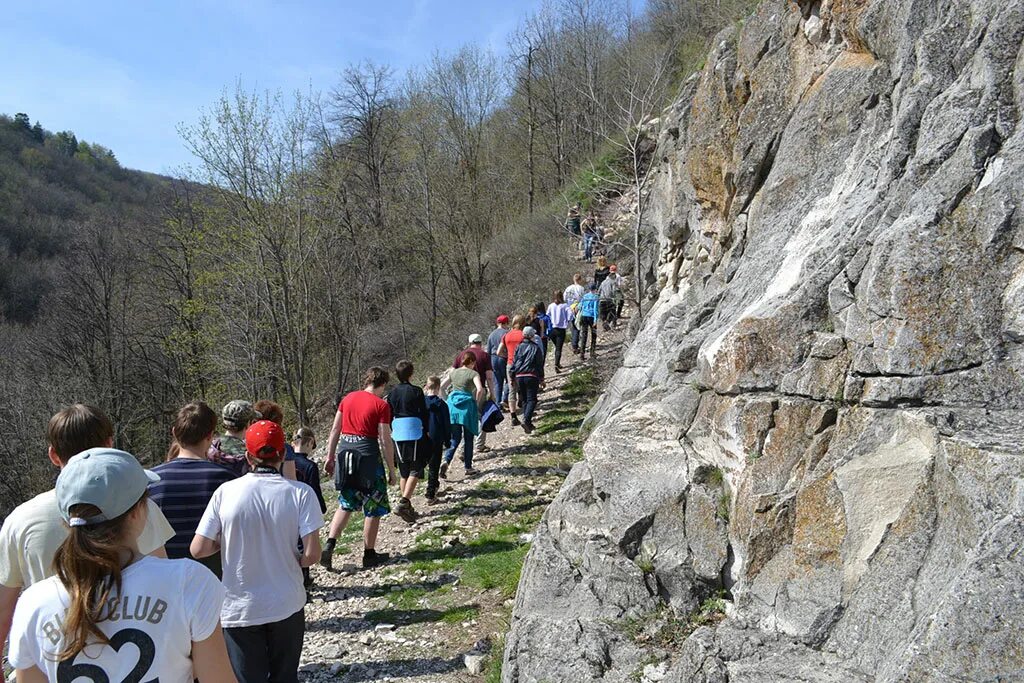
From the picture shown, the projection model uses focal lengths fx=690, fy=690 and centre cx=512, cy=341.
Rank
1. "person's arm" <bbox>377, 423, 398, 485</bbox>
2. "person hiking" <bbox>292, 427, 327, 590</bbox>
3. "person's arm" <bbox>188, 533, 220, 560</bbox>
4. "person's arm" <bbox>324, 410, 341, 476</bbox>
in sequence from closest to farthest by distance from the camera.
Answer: "person's arm" <bbox>188, 533, 220, 560</bbox> → "person hiking" <bbox>292, 427, 327, 590</bbox> → "person's arm" <bbox>377, 423, 398, 485</bbox> → "person's arm" <bbox>324, 410, 341, 476</bbox>

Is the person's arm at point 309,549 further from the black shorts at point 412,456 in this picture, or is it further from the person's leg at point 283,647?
the black shorts at point 412,456

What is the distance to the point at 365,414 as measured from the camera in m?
6.74

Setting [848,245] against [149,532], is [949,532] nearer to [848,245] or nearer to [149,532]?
[848,245]

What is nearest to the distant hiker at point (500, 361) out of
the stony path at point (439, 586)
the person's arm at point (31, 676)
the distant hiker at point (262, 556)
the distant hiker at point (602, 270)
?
the stony path at point (439, 586)

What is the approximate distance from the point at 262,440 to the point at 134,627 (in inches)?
74.2

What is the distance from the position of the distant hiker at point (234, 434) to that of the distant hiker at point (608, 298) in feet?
40.1

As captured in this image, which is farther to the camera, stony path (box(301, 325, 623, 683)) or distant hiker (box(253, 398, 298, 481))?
stony path (box(301, 325, 623, 683))

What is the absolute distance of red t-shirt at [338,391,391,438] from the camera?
266 inches

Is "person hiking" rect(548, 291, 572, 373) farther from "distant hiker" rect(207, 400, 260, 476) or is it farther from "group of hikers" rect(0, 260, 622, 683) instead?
"distant hiker" rect(207, 400, 260, 476)

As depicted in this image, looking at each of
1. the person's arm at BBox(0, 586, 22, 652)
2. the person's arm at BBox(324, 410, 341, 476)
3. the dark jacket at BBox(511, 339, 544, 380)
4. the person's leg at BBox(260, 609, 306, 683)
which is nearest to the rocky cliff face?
the person's leg at BBox(260, 609, 306, 683)

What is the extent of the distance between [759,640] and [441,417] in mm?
5051

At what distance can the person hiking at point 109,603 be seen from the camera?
1.95 metres

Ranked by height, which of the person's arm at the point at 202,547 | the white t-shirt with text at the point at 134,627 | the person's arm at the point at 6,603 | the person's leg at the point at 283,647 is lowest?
the person's leg at the point at 283,647

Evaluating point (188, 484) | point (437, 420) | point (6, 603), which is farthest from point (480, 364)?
point (6, 603)
